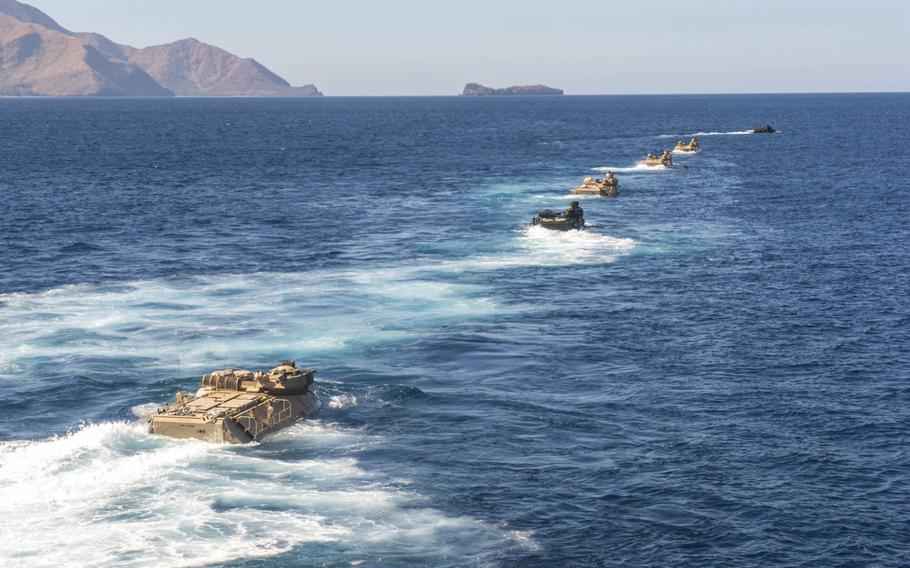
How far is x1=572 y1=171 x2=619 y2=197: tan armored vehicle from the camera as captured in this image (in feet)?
534

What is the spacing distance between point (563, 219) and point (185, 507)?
8398 cm

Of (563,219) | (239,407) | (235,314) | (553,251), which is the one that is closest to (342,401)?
(239,407)

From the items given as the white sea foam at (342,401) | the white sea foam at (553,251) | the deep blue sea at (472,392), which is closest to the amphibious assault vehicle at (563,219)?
the white sea foam at (553,251)

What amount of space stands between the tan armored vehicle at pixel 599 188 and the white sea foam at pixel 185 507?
353 feet

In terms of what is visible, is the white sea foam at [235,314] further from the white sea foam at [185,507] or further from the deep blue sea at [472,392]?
the white sea foam at [185,507]

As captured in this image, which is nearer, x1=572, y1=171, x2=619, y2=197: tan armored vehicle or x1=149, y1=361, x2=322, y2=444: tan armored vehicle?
x1=149, y1=361, x2=322, y2=444: tan armored vehicle

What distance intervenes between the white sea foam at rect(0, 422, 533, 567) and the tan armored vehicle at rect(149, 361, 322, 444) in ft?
2.71

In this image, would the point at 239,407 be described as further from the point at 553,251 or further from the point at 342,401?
the point at 553,251

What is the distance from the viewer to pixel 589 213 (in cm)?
14712

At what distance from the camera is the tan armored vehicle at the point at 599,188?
163 meters

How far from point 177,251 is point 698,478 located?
253ft

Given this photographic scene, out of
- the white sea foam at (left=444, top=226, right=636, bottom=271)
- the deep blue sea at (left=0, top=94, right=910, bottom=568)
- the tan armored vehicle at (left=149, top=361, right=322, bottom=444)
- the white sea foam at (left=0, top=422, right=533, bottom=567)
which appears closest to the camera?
the white sea foam at (left=0, top=422, right=533, bottom=567)

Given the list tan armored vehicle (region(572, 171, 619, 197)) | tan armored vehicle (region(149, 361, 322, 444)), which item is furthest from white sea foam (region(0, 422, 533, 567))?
tan armored vehicle (region(572, 171, 619, 197))

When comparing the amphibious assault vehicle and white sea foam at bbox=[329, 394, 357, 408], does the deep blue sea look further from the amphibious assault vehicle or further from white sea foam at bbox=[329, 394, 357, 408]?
the amphibious assault vehicle
